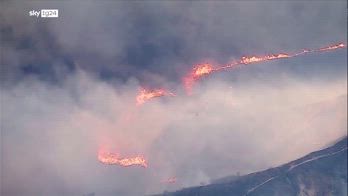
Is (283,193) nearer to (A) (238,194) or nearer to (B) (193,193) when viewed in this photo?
(A) (238,194)

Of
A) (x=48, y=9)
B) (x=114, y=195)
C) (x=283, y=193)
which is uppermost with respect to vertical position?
(x=48, y=9)

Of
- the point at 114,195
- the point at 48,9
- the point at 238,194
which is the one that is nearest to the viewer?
the point at 48,9

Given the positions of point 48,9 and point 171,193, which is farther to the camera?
point 171,193

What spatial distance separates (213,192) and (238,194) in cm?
1285

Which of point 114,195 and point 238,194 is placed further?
point 238,194

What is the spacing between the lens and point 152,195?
600 feet

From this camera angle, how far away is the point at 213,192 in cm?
19775

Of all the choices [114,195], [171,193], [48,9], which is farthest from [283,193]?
[48,9]

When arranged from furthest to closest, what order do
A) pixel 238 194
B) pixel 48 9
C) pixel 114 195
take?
pixel 238 194 → pixel 114 195 → pixel 48 9

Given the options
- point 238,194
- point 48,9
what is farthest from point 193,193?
point 48,9

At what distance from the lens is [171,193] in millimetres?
191250

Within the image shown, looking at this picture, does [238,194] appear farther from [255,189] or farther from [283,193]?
[283,193]

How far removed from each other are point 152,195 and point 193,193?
25.2m

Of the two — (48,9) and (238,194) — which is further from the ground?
(48,9)
